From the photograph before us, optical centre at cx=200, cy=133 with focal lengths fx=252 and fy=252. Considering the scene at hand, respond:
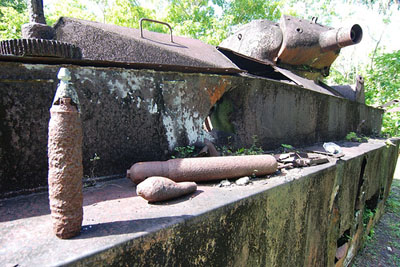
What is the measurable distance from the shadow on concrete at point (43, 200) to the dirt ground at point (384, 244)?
157 inches

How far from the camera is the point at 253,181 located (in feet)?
6.78

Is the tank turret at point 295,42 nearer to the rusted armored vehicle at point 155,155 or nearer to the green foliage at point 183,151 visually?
the rusted armored vehicle at point 155,155

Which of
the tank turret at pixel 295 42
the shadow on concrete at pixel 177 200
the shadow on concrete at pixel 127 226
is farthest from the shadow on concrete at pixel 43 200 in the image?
the tank turret at pixel 295 42

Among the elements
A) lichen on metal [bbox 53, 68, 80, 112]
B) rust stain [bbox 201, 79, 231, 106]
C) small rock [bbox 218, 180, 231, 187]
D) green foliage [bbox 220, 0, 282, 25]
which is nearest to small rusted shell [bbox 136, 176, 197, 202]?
small rock [bbox 218, 180, 231, 187]

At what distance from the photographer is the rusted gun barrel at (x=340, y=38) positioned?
4380 millimetres

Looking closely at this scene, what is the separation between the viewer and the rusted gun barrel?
4.38 metres

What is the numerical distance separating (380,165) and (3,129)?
18.8 ft

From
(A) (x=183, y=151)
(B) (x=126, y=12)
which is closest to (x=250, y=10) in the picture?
(B) (x=126, y=12)

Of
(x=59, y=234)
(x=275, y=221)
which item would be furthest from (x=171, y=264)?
(x=275, y=221)

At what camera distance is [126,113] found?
80.7 inches

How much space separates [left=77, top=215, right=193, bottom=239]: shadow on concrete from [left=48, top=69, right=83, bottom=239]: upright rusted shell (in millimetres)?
78

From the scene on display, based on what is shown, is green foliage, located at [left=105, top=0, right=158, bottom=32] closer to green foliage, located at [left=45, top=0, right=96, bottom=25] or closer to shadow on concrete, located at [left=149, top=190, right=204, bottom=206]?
green foliage, located at [left=45, top=0, right=96, bottom=25]

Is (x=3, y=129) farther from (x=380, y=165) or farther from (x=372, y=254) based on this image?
(x=380, y=165)

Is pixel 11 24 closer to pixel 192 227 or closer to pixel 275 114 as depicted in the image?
pixel 275 114
